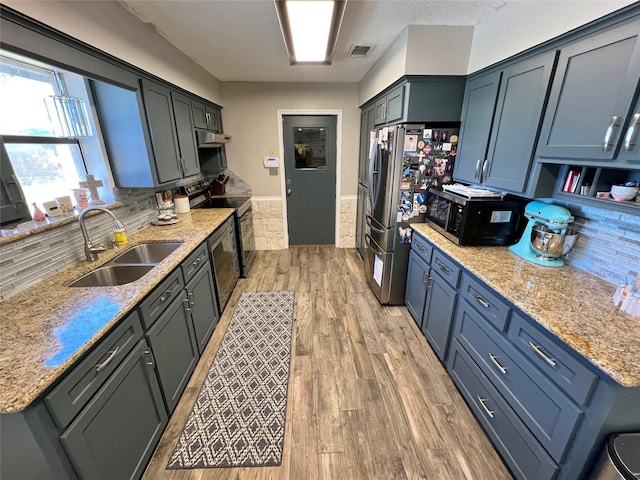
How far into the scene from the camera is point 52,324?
1141 mm

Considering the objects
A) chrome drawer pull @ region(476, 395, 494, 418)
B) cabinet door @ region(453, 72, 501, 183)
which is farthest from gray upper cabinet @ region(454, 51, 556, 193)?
chrome drawer pull @ region(476, 395, 494, 418)

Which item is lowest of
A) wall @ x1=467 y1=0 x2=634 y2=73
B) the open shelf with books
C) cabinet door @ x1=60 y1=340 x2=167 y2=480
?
cabinet door @ x1=60 y1=340 x2=167 y2=480

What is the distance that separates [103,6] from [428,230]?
275 centimetres

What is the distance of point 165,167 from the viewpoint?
2.29 metres

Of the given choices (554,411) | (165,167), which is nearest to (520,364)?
(554,411)

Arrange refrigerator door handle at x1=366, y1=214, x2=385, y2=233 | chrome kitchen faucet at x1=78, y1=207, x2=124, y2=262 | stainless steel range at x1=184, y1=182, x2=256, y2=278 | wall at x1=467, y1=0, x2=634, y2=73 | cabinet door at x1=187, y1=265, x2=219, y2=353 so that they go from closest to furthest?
wall at x1=467, y1=0, x2=634, y2=73 → chrome kitchen faucet at x1=78, y1=207, x2=124, y2=262 → cabinet door at x1=187, y1=265, x2=219, y2=353 → refrigerator door handle at x1=366, y1=214, x2=385, y2=233 → stainless steel range at x1=184, y1=182, x2=256, y2=278

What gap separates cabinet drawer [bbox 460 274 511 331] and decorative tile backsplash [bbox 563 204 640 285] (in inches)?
26.0

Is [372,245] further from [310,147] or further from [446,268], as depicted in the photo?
Answer: [310,147]

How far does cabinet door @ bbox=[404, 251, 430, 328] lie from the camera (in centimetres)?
231

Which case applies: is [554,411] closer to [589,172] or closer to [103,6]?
[589,172]

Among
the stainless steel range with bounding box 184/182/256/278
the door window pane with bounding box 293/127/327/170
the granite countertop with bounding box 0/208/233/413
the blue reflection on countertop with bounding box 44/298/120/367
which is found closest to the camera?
the granite countertop with bounding box 0/208/233/413

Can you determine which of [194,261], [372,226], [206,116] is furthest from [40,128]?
[372,226]

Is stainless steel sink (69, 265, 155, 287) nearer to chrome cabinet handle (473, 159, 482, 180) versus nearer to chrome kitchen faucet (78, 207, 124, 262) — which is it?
chrome kitchen faucet (78, 207, 124, 262)

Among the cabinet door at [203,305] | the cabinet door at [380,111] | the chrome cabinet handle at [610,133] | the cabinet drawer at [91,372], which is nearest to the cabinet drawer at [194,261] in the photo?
the cabinet door at [203,305]
